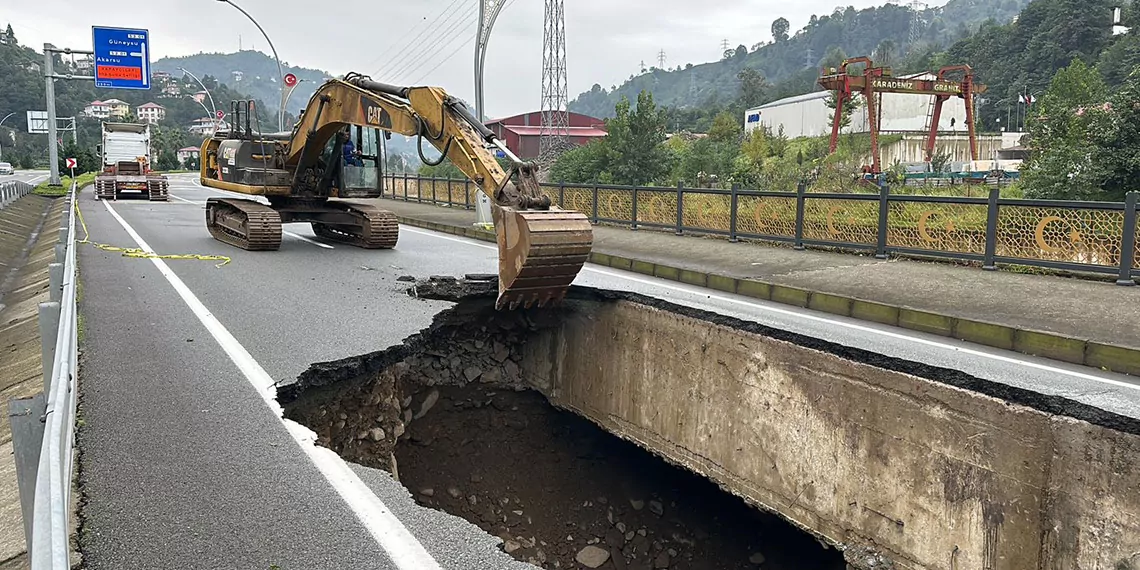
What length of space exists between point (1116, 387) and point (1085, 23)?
82757 millimetres

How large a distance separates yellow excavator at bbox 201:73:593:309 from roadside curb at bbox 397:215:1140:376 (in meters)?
3.78

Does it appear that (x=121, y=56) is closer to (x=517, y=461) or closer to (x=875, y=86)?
(x=517, y=461)

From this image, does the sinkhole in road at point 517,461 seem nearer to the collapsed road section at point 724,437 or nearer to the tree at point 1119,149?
the collapsed road section at point 724,437

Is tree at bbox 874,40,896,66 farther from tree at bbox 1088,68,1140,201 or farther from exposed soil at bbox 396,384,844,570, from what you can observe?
exposed soil at bbox 396,384,844,570

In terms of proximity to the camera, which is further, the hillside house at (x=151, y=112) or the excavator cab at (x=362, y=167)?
the hillside house at (x=151, y=112)

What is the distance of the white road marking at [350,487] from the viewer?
3.29 meters

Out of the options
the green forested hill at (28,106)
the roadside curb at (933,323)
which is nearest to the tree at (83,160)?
the green forested hill at (28,106)

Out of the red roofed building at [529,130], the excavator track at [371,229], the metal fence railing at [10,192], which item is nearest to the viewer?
the excavator track at [371,229]

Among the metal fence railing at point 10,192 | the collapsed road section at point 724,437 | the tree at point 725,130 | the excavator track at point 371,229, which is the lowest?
the collapsed road section at point 724,437

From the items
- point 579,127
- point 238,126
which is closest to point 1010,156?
point 579,127

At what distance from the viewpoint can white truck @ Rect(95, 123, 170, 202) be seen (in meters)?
27.9

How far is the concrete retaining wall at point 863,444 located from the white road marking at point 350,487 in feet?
10.9

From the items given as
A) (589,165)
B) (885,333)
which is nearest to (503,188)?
(885,333)

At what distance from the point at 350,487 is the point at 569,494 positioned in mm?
3844
